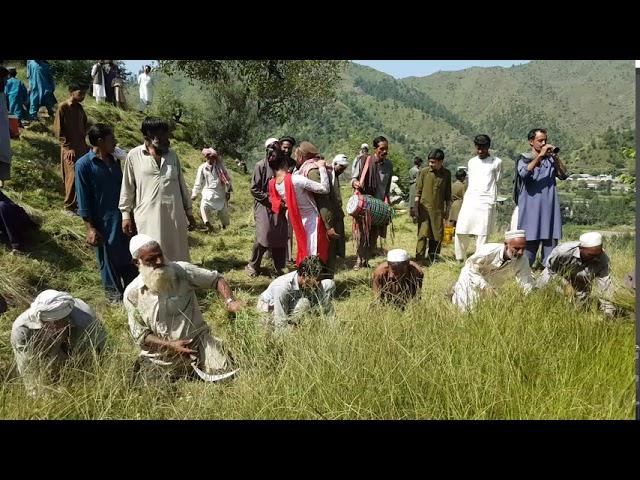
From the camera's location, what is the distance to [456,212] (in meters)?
7.45

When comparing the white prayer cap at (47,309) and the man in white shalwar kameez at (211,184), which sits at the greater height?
the man in white shalwar kameez at (211,184)

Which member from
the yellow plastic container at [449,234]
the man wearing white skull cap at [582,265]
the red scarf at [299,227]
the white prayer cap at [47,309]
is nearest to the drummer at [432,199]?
the yellow plastic container at [449,234]

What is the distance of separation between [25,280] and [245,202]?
6501mm

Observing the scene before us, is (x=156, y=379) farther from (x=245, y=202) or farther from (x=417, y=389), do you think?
(x=245, y=202)

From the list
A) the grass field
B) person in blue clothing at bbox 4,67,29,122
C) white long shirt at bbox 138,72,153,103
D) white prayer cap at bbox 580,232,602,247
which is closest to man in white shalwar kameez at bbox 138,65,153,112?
white long shirt at bbox 138,72,153,103

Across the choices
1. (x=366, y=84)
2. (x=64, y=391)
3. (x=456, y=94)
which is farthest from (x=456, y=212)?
(x=366, y=84)

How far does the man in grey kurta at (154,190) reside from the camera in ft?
13.0

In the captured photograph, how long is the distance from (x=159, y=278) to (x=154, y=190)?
1152 millimetres

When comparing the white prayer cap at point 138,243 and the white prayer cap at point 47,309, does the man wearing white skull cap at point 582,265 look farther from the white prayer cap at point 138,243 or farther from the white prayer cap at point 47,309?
the white prayer cap at point 47,309

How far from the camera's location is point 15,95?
8.38m

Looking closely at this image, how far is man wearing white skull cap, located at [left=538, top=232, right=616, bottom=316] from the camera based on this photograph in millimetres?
3595

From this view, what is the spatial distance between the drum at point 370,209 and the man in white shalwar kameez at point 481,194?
81 centimetres

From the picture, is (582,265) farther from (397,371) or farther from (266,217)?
(266,217)
